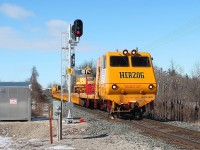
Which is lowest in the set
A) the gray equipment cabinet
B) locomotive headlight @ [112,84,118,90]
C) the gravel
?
the gravel

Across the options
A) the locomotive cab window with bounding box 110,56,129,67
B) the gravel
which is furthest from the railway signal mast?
the locomotive cab window with bounding box 110,56,129,67

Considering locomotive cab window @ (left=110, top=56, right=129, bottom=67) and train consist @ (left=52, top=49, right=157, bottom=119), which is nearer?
train consist @ (left=52, top=49, right=157, bottom=119)

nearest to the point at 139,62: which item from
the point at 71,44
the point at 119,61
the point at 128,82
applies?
the point at 119,61

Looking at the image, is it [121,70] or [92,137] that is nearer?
[92,137]

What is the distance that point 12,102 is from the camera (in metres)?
17.9

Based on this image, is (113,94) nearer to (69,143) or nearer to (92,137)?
(92,137)

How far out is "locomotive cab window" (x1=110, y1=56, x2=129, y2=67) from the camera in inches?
750

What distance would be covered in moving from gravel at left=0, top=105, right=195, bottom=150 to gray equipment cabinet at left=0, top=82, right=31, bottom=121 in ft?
3.11

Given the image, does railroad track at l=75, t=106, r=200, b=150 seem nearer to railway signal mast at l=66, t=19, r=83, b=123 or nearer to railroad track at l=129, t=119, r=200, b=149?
railroad track at l=129, t=119, r=200, b=149

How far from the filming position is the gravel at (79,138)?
10.4 metres

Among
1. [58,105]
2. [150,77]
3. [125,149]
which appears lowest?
[125,149]

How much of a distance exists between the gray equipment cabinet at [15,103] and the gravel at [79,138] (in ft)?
3.11

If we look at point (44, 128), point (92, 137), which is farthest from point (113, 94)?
point (92, 137)

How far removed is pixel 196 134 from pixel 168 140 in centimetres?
191
